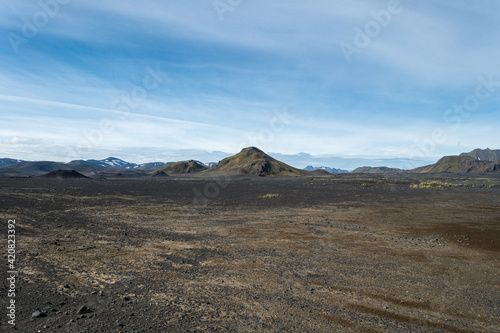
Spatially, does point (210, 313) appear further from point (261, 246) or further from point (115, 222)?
point (115, 222)

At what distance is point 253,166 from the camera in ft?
486

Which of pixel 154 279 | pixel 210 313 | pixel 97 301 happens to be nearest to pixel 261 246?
pixel 154 279

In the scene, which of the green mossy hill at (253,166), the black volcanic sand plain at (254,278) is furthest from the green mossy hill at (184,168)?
the black volcanic sand plain at (254,278)

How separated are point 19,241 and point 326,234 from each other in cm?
1508

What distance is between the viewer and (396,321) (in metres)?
6.07

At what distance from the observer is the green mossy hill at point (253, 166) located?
143 m

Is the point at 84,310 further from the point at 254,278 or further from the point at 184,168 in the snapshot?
the point at 184,168

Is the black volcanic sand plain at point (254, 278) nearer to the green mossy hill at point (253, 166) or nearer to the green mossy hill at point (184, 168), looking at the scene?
the green mossy hill at point (253, 166)

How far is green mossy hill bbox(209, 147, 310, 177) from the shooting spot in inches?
5625

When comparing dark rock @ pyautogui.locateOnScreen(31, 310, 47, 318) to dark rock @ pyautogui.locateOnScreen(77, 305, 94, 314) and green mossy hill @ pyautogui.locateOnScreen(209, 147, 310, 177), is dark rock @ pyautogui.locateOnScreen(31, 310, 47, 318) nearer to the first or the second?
dark rock @ pyautogui.locateOnScreen(77, 305, 94, 314)

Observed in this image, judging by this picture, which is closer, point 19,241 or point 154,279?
point 154,279

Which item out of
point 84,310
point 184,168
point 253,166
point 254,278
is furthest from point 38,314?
point 184,168

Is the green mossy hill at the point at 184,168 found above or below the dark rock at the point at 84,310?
above

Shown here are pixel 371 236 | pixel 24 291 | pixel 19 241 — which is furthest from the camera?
pixel 371 236
